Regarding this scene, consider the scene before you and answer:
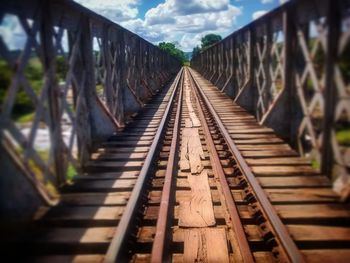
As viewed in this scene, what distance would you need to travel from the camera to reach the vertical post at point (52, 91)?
200 inches

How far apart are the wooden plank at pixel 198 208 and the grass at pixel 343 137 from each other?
6.48 ft

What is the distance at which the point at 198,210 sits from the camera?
4.81 m

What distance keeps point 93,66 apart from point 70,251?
4225mm

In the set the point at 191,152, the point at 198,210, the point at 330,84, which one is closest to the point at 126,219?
the point at 198,210

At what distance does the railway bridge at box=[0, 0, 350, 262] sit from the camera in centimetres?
391

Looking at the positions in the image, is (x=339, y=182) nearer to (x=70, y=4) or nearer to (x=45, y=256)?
(x=45, y=256)

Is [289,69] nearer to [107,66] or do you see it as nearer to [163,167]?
[163,167]

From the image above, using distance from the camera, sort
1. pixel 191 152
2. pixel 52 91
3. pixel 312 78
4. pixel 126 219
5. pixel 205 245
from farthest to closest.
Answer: pixel 191 152, pixel 312 78, pixel 52 91, pixel 126 219, pixel 205 245

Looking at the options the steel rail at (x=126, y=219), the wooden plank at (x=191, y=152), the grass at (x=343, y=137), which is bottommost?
the wooden plank at (x=191, y=152)

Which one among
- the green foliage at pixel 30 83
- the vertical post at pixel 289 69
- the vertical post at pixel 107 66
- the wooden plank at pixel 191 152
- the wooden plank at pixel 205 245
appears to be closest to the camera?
the wooden plank at pixel 205 245

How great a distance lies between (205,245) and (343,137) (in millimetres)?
2576

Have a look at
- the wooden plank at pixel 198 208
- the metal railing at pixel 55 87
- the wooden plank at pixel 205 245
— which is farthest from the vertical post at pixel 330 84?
the metal railing at pixel 55 87

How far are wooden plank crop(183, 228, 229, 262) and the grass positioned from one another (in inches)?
87.8

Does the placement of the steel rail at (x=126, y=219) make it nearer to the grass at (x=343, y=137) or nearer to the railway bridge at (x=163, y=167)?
the railway bridge at (x=163, y=167)
